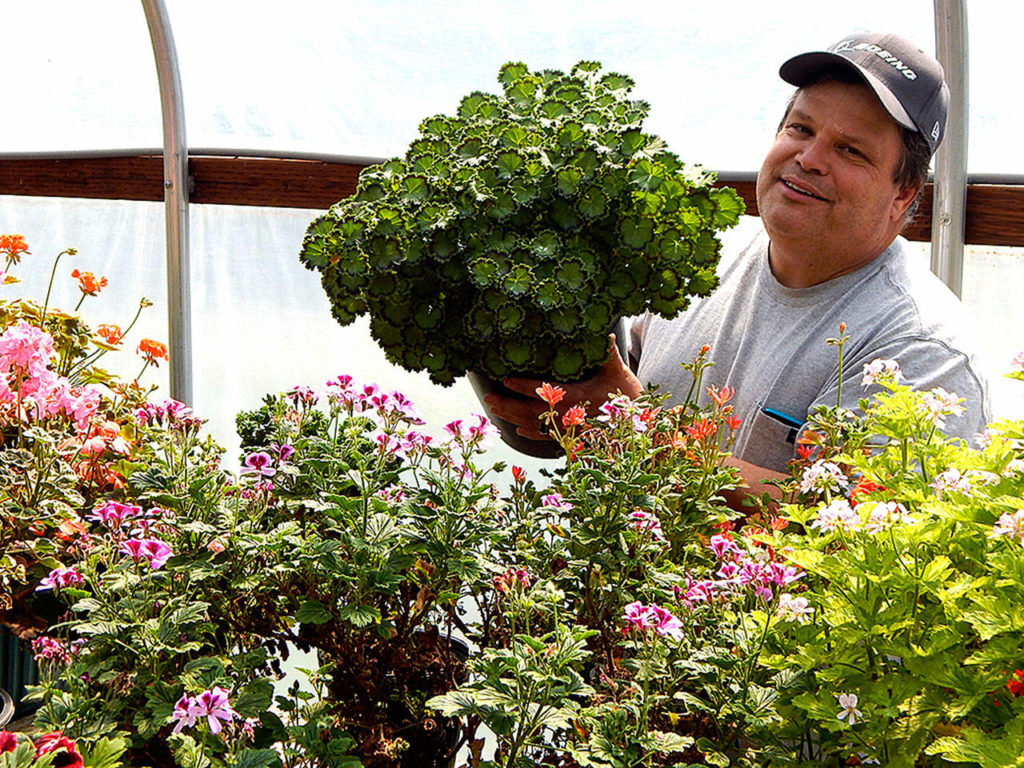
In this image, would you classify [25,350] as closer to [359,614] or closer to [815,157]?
[359,614]

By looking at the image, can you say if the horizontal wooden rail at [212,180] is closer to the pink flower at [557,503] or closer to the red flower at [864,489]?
the red flower at [864,489]

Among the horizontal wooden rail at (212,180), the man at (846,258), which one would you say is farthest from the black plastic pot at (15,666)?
the horizontal wooden rail at (212,180)

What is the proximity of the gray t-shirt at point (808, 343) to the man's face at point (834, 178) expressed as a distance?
0.10 meters

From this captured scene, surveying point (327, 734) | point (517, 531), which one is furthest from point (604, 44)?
point (327, 734)

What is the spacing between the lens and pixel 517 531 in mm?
1257

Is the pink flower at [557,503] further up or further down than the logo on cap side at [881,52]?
further down

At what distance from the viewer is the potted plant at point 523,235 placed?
1.58 m

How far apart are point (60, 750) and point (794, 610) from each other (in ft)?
2.20

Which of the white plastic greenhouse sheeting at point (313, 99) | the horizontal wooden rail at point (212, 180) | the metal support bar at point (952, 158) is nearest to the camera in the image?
the metal support bar at point (952, 158)

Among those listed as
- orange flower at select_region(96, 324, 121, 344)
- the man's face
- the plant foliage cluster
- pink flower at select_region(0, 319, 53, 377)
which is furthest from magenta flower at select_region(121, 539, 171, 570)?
the man's face

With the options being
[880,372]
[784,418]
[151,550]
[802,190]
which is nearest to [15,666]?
[151,550]

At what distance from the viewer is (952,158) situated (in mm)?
2639

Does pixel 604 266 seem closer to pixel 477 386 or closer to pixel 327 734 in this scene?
pixel 477 386

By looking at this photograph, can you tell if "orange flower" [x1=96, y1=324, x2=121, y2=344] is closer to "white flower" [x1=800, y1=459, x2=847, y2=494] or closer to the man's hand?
the man's hand
